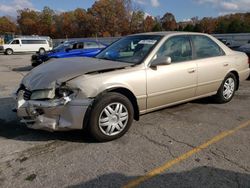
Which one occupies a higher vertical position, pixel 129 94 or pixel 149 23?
pixel 149 23

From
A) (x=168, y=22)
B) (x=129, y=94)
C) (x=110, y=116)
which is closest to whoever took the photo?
(x=110, y=116)

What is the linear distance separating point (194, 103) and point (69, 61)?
2854 millimetres

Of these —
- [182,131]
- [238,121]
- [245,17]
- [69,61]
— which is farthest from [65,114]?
[245,17]

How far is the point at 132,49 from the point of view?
4941 mm

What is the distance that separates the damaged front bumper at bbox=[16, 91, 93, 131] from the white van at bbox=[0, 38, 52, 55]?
27872 millimetres

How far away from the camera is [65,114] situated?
3.76 m

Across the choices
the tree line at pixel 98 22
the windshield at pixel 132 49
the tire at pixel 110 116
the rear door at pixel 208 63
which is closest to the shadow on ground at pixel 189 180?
the tire at pixel 110 116

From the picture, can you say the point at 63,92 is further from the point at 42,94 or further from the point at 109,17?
the point at 109,17

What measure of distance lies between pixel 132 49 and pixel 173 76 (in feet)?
2.81

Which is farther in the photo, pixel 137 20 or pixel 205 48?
pixel 137 20

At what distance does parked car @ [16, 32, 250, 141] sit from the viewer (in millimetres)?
3789

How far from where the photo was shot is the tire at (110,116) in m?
3.85

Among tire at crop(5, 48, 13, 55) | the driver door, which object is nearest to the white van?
tire at crop(5, 48, 13, 55)

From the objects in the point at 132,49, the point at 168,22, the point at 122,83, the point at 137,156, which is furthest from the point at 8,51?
the point at 168,22
